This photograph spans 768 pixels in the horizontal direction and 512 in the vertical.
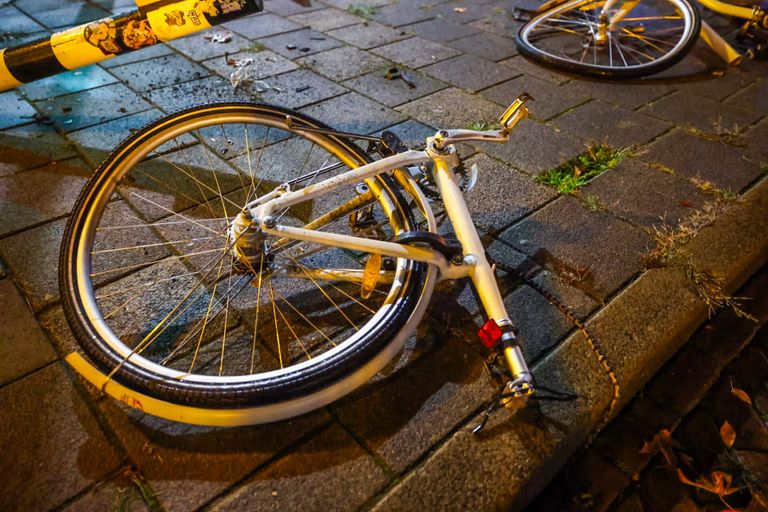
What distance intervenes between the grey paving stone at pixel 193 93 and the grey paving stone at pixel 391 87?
0.95 meters

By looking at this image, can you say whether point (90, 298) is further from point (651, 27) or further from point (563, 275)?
point (651, 27)

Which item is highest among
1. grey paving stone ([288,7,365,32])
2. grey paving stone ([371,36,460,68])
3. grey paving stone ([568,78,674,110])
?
grey paving stone ([288,7,365,32])

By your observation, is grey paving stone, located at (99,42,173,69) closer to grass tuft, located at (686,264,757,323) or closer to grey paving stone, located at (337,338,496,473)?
grey paving stone, located at (337,338,496,473)

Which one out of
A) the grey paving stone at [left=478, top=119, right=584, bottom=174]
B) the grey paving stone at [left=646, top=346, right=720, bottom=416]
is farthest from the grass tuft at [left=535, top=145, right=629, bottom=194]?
the grey paving stone at [left=646, top=346, right=720, bottom=416]

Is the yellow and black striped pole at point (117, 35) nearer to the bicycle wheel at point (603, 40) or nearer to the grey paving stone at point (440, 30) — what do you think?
the grey paving stone at point (440, 30)

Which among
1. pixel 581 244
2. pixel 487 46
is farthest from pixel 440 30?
pixel 581 244

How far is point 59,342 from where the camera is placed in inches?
80.1

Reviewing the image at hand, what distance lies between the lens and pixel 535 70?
444 cm

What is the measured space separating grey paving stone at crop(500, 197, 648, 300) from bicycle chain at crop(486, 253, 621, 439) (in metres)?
0.19

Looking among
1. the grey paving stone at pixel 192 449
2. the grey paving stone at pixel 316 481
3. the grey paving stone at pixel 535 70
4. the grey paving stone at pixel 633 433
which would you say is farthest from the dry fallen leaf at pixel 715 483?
the grey paving stone at pixel 535 70

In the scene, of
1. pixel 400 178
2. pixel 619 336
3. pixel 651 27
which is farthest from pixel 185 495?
pixel 651 27

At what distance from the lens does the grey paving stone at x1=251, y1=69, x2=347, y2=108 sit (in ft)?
12.4

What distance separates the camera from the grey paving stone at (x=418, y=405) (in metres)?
1.76

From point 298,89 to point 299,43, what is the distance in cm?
105
